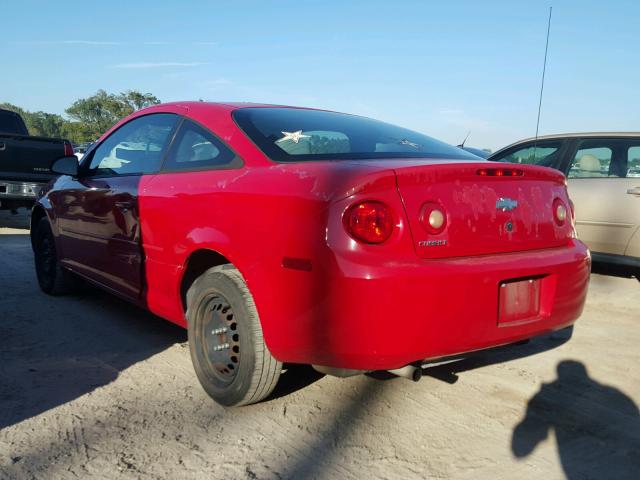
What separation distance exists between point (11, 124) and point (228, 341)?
413 inches

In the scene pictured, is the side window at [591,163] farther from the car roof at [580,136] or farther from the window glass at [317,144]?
the window glass at [317,144]

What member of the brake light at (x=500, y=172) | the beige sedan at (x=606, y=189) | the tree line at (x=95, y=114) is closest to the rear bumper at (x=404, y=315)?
the brake light at (x=500, y=172)

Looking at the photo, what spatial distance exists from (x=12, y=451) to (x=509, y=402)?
7.50 feet

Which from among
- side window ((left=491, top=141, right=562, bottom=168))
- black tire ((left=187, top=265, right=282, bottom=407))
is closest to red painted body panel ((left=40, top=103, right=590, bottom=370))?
black tire ((left=187, top=265, right=282, bottom=407))

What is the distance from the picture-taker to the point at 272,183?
254 centimetres

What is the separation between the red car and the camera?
226 cm

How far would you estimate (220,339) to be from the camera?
288 cm

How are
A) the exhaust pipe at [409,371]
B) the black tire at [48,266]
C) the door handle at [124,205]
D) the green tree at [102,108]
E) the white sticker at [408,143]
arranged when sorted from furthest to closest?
the green tree at [102,108] → the black tire at [48,266] → the door handle at [124,205] → the white sticker at [408,143] → the exhaust pipe at [409,371]

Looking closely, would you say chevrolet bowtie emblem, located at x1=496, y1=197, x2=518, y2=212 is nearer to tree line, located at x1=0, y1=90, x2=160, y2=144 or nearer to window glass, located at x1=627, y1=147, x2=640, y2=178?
window glass, located at x1=627, y1=147, x2=640, y2=178

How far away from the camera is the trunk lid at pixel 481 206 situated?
2.34 meters

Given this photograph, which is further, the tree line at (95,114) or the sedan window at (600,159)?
the tree line at (95,114)

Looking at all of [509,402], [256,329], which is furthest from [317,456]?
[509,402]

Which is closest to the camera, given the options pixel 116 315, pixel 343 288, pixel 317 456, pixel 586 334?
pixel 343 288

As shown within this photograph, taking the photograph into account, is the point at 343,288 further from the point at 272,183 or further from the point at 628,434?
the point at 628,434
